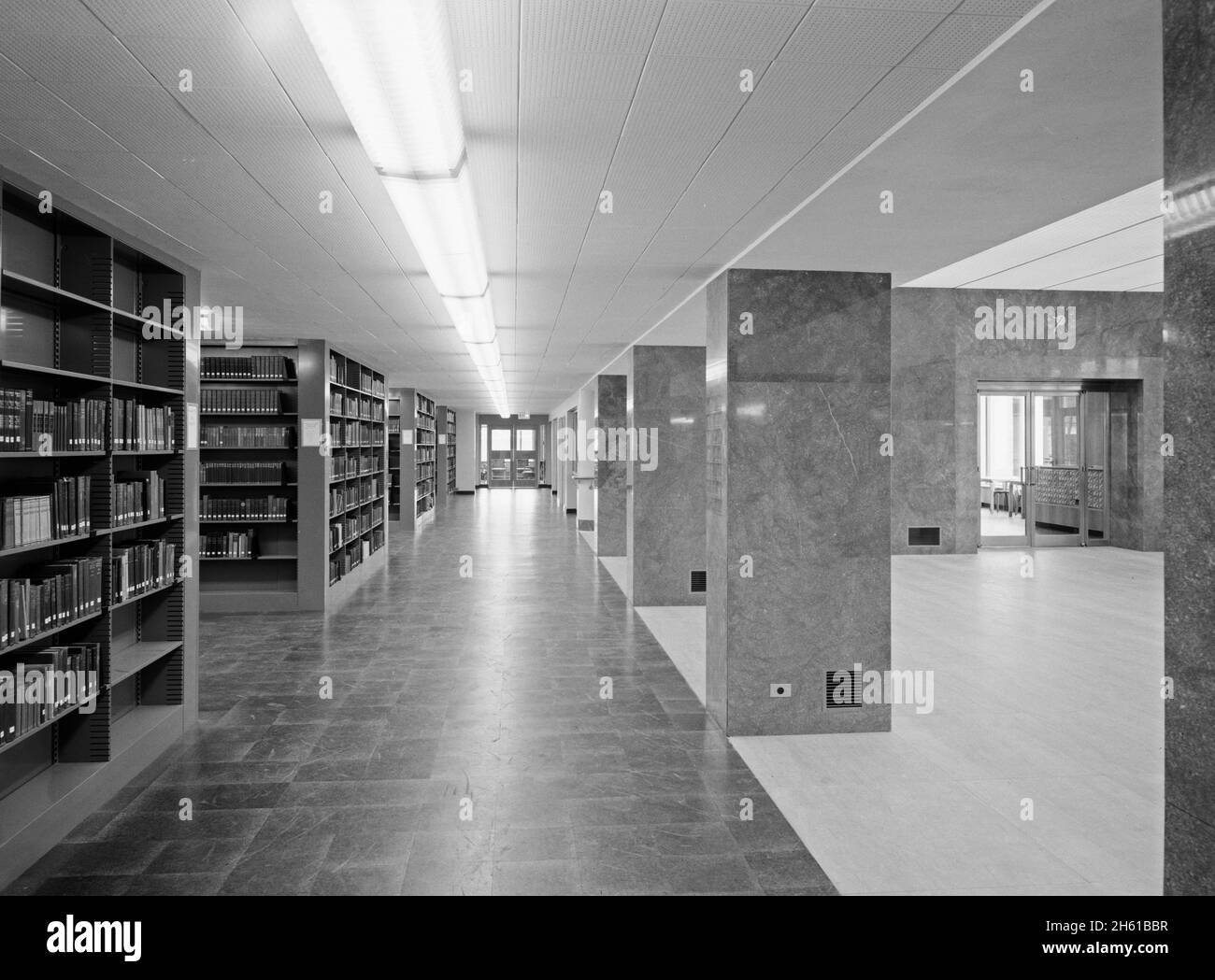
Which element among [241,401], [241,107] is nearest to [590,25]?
[241,107]

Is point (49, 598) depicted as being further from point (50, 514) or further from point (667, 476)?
point (667, 476)

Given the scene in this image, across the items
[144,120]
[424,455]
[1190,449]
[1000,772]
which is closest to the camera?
[1190,449]

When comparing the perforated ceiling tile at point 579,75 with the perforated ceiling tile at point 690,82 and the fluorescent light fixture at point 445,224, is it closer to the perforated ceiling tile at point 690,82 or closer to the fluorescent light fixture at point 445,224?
the perforated ceiling tile at point 690,82

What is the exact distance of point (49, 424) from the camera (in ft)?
12.1

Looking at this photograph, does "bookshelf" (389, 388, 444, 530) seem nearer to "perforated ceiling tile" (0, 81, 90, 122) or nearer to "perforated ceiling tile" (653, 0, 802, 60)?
"perforated ceiling tile" (0, 81, 90, 122)

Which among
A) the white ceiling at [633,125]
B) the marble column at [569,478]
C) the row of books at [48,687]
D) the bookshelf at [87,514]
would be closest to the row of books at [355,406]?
the bookshelf at [87,514]

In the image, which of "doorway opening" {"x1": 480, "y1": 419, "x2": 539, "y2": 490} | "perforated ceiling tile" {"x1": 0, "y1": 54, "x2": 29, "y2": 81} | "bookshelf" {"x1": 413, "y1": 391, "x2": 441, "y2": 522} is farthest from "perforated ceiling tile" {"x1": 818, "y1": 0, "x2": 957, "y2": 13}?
"doorway opening" {"x1": 480, "y1": 419, "x2": 539, "y2": 490}

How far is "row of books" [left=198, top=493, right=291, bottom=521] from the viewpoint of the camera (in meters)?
8.51

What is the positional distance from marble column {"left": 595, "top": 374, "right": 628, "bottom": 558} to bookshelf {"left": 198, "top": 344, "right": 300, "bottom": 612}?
499 centimetres

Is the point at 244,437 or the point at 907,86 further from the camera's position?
the point at 244,437

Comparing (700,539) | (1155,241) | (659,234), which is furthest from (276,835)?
(1155,241)

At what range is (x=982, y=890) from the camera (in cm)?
310

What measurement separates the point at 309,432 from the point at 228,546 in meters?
1.52

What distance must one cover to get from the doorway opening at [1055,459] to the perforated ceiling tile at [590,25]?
12.4 meters
